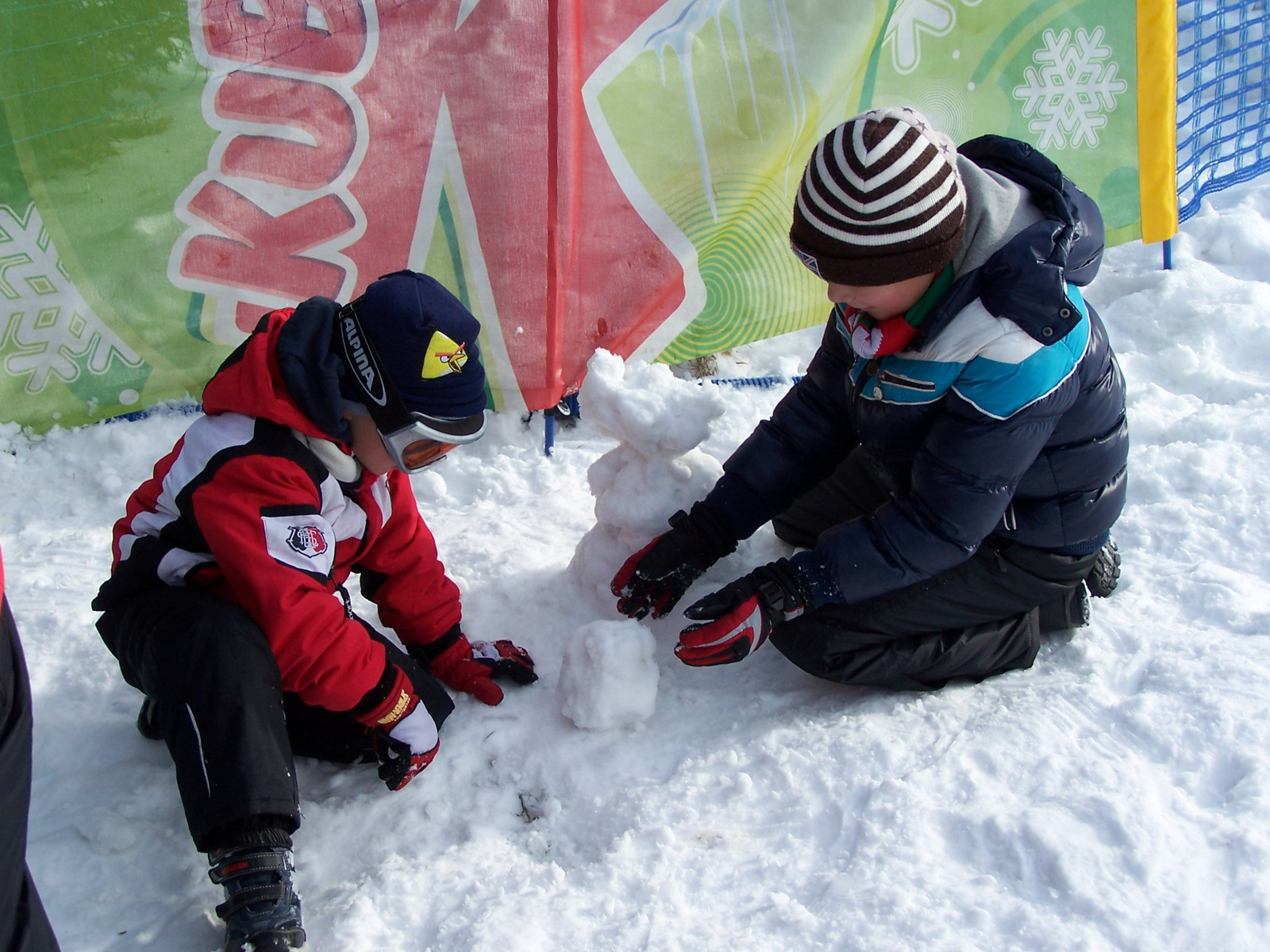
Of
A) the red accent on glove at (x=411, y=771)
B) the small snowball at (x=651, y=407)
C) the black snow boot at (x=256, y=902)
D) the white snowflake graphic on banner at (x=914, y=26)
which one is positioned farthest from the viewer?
the white snowflake graphic on banner at (x=914, y=26)

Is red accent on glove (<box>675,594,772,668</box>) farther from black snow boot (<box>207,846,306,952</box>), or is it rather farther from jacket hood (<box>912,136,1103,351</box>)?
Answer: black snow boot (<box>207,846,306,952</box>)

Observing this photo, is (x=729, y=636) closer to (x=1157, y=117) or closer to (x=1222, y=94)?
(x=1157, y=117)

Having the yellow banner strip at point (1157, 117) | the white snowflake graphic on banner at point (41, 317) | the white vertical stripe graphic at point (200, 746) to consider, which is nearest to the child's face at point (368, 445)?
the white vertical stripe graphic at point (200, 746)

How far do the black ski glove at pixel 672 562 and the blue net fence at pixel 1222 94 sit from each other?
9.45 feet

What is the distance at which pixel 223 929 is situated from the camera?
1.59 m

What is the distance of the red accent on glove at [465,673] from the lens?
6.81 ft

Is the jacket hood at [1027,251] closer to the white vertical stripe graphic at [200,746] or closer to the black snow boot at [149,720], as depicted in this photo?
the white vertical stripe graphic at [200,746]

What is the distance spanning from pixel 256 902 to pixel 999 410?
5.03ft

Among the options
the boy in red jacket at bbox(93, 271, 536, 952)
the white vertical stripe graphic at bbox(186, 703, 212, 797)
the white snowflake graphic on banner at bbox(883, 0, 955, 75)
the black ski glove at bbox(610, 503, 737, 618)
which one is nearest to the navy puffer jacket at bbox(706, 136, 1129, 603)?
the black ski glove at bbox(610, 503, 737, 618)

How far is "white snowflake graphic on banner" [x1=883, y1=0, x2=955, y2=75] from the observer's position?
3.07 meters

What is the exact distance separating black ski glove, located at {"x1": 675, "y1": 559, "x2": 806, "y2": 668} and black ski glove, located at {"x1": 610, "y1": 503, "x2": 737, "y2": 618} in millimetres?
223

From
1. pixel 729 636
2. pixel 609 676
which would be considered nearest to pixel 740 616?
pixel 729 636

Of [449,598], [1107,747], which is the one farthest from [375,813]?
[1107,747]

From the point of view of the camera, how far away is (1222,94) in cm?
393
